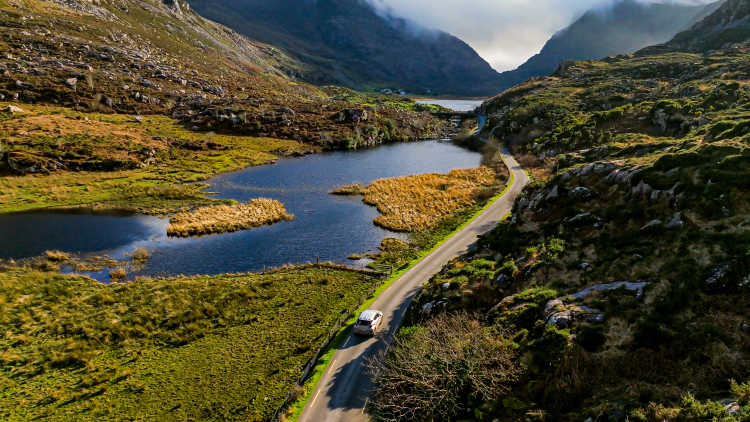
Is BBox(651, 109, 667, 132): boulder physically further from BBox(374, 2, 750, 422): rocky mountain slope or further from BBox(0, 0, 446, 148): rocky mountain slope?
BBox(0, 0, 446, 148): rocky mountain slope

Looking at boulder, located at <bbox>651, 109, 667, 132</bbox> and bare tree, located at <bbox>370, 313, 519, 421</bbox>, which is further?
boulder, located at <bbox>651, 109, 667, 132</bbox>

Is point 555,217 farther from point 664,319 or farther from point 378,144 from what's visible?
point 378,144

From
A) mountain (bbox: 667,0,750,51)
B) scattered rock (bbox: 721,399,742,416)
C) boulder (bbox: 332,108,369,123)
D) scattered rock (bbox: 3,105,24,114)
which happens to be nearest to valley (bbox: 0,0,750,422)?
scattered rock (bbox: 721,399,742,416)

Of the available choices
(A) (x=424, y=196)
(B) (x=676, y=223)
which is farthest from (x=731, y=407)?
(A) (x=424, y=196)

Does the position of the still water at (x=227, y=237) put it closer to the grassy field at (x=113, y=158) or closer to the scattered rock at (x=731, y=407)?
the grassy field at (x=113, y=158)

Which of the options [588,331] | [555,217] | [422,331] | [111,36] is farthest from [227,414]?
[111,36]
